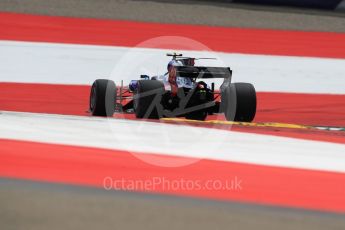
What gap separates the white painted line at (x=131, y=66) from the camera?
1057cm

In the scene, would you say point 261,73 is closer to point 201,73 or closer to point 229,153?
point 201,73

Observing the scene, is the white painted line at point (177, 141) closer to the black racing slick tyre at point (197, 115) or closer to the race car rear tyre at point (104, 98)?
the race car rear tyre at point (104, 98)

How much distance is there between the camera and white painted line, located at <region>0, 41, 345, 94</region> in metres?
10.6

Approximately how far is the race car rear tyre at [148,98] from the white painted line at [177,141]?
33cm

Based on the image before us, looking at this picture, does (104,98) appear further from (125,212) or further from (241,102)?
(125,212)

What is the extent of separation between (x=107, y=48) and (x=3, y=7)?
2806 millimetres

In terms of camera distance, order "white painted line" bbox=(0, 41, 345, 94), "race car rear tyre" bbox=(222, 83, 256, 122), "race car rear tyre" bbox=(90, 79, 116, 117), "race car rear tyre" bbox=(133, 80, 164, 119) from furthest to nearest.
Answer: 1. "white painted line" bbox=(0, 41, 345, 94)
2. "race car rear tyre" bbox=(90, 79, 116, 117)
3. "race car rear tyre" bbox=(222, 83, 256, 122)
4. "race car rear tyre" bbox=(133, 80, 164, 119)

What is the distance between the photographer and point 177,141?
6160 mm

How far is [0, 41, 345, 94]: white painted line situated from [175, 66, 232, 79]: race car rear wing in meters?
Result: 2.48

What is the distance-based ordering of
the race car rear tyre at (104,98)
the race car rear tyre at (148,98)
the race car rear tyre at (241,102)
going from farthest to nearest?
1. the race car rear tyre at (104,98)
2. the race car rear tyre at (241,102)
3. the race car rear tyre at (148,98)

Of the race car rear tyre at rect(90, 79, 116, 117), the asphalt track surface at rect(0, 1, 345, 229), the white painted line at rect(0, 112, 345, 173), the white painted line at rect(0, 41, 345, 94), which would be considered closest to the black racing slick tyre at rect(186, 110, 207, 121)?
the race car rear tyre at rect(90, 79, 116, 117)

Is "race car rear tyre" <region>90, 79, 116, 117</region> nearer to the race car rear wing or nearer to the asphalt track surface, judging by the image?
the race car rear wing

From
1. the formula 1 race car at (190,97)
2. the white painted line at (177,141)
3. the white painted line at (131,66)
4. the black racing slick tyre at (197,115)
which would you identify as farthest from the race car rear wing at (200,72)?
the white painted line at (131,66)

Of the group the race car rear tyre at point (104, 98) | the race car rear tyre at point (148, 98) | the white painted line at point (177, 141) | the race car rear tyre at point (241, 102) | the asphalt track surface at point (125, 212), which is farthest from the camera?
the race car rear tyre at point (104, 98)
